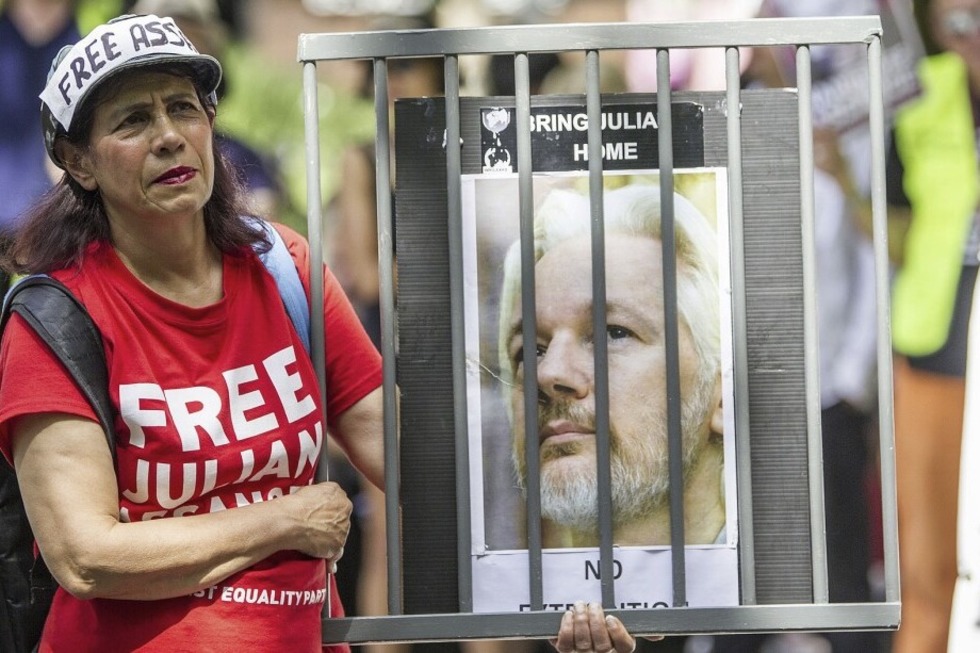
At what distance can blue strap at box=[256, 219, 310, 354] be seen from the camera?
2.03 m

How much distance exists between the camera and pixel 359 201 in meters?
3.88

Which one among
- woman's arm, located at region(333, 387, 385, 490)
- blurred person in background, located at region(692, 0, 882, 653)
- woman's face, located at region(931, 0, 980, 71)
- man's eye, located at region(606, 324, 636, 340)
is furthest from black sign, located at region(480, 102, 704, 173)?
woman's face, located at region(931, 0, 980, 71)

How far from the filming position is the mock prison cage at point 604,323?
1.90m

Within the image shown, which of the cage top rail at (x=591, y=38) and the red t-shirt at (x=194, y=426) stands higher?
the cage top rail at (x=591, y=38)

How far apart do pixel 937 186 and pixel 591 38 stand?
2.17 m

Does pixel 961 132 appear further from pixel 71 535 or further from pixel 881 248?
pixel 71 535

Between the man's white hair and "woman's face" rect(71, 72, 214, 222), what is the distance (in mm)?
455

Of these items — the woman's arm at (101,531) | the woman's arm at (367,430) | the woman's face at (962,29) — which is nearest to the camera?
the woman's arm at (101,531)

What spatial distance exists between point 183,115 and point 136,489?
1.71 ft

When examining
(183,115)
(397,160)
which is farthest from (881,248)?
(183,115)

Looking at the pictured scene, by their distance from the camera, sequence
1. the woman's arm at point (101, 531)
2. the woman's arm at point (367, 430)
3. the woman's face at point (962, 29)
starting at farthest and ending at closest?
the woman's face at point (962, 29) < the woman's arm at point (367, 430) < the woman's arm at point (101, 531)

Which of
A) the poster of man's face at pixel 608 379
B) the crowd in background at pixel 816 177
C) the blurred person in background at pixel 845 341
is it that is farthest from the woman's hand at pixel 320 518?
the blurred person in background at pixel 845 341

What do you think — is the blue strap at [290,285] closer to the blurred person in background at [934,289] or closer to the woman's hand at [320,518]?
the woman's hand at [320,518]

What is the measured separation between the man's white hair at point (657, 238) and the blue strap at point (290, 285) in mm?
305
